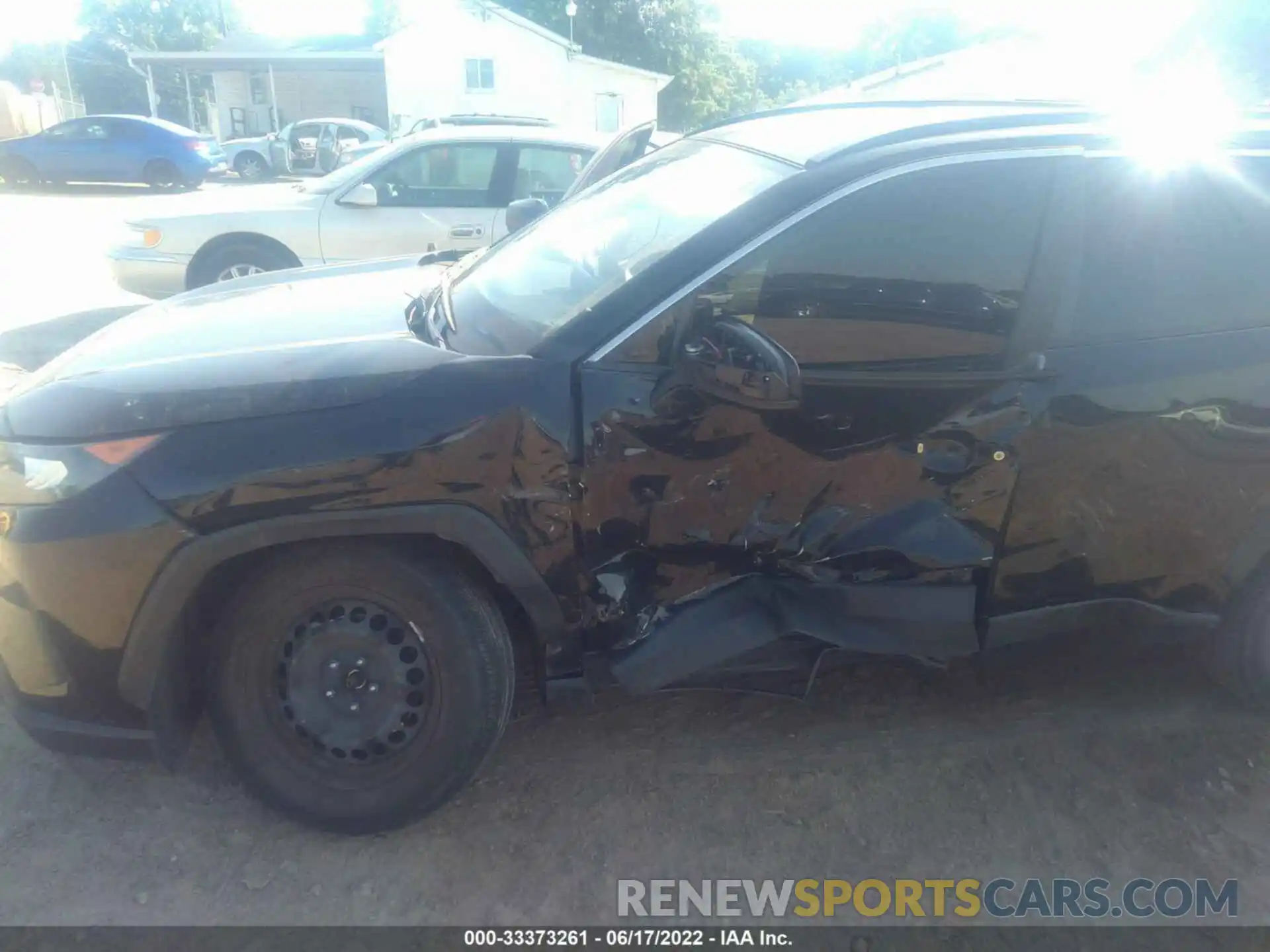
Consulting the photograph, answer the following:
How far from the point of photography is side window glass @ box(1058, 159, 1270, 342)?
2.85 meters

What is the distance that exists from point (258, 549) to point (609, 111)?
31.9 m

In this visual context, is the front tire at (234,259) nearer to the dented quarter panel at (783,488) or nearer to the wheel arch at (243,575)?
the wheel arch at (243,575)

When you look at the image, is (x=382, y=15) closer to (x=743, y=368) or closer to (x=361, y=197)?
(x=361, y=197)

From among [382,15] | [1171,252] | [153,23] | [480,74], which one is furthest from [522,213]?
[153,23]

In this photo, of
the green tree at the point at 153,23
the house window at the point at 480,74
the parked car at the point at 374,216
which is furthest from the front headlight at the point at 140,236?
the green tree at the point at 153,23

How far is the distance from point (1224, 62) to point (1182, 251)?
12.5 m

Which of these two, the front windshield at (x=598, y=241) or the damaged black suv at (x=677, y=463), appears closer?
the damaged black suv at (x=677, y=463)

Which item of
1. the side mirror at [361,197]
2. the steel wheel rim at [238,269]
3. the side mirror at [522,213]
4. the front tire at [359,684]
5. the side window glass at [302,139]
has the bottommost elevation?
the front tire at [359,684]

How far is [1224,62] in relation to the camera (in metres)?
13.0

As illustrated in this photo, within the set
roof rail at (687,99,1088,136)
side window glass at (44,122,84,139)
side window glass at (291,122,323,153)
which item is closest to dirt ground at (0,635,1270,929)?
roof rail at (687,99,1088,136)

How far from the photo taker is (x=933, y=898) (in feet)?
8.80

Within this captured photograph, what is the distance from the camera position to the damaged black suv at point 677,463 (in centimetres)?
251

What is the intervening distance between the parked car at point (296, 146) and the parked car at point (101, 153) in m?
3.03

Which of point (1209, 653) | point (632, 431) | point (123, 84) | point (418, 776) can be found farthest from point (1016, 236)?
point (123, 84)
